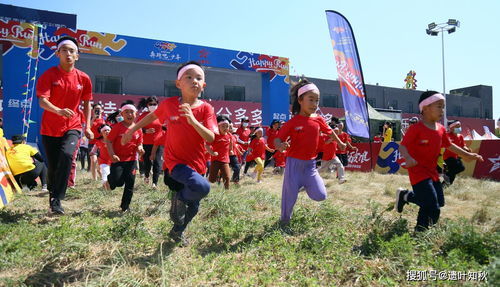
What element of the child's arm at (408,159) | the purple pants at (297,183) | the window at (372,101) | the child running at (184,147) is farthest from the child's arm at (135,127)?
the window at (372,101)

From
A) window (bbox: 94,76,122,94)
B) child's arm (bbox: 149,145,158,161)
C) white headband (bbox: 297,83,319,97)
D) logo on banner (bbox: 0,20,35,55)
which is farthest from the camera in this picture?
window (bbox: 94,76,122,94)

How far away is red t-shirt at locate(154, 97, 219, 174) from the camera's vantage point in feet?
11.8

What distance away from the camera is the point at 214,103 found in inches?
887

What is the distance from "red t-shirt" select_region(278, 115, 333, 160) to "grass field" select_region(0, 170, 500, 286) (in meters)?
0.81

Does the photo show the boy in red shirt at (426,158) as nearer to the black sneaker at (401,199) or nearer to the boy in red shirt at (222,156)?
the black sneaker at (401,199)

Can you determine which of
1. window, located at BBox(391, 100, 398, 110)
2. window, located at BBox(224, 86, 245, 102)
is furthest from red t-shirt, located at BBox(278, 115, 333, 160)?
window, located at BBox(391, 100, 398, 110)

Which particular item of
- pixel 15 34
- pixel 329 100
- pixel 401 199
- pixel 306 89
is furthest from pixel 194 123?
pixel 329 100

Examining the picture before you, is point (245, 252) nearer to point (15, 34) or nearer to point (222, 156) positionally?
point (222, 156)

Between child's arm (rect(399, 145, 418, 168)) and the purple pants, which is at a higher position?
child's arm (rect(399, 145, 418, 168))

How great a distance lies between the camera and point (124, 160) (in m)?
5.64

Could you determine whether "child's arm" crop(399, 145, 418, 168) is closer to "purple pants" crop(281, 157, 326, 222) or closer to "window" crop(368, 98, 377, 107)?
"purple pants" crop(281, 157, 326, 222)

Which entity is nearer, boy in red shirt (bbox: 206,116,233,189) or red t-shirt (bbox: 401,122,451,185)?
red t-shirt (bbox: 401,122,451,185)

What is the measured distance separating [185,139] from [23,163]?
490 centimetres

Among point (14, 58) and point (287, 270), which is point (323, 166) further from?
point (14, 58)
